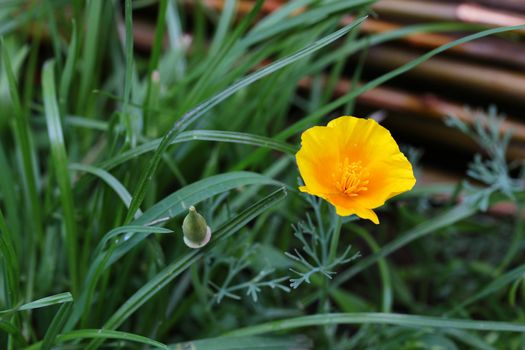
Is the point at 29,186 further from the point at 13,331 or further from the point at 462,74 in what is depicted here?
the point at 462,74

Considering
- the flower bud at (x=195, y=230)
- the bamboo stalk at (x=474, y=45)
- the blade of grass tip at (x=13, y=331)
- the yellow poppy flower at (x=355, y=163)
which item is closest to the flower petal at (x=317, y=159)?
the yellow poppy flower at (x=355, y=163)

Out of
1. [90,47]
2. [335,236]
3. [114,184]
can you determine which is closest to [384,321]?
[335,236]

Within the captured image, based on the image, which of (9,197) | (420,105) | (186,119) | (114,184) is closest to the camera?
(186,119)

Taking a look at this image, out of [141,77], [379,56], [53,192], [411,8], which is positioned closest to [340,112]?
[379,56]

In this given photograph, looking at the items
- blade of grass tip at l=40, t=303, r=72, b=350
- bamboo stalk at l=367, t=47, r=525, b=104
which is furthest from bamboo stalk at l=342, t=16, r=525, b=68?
blade of grass tip at l=40, t=303, r=72, b=350

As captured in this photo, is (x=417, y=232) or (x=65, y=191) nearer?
(x=65, y=191)

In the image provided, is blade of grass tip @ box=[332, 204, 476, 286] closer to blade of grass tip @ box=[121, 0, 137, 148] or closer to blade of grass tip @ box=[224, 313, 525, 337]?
blade of grass tip @ box=[224, 313, 525, 337]
